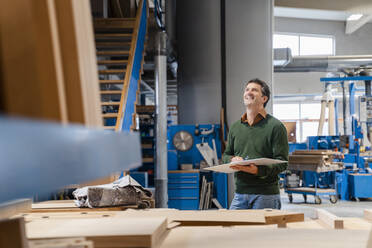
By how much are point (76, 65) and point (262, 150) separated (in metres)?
2.63

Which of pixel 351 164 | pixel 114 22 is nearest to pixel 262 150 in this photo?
pixel 114 22

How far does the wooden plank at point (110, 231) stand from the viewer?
109 centimetres

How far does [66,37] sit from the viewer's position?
45 cm

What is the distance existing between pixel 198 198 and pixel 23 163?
716 centimetres

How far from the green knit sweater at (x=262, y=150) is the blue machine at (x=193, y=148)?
4.54 m

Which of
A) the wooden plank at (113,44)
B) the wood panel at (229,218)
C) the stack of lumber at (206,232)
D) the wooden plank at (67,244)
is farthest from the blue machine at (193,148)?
the wooden plank at (67,244)

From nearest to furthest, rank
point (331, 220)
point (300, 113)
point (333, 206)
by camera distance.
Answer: point (331, 220) < point (333, 206) < point (300, 113)

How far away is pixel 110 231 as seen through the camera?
46.4 inches

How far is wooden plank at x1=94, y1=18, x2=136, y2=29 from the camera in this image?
750 centimetres

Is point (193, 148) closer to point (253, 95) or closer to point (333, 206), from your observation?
point (333, 206)

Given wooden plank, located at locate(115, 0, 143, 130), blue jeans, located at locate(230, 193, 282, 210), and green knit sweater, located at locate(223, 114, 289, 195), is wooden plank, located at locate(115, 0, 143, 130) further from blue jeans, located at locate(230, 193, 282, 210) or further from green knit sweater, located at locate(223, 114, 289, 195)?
blue jeans, located at locate(230, 193, 282, 210)

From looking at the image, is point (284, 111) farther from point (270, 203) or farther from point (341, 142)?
point (270, 203)

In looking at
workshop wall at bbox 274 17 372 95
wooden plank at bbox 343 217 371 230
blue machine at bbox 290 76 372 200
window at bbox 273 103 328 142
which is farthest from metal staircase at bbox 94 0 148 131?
window at bbox 273 103 328 142

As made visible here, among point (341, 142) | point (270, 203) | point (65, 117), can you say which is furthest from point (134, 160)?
point (341, 142)
